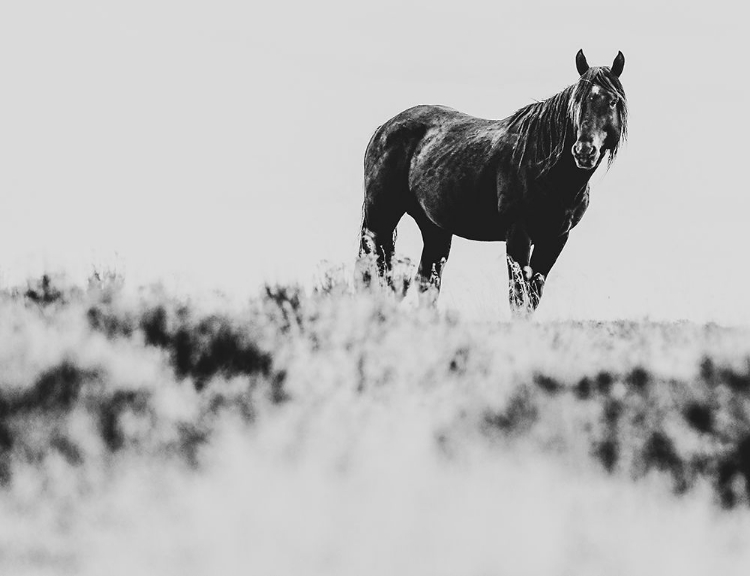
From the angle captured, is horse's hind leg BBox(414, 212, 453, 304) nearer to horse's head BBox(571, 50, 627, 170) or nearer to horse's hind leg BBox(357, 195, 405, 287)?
horse's hind leg BBox(357, 195, 405, 287)

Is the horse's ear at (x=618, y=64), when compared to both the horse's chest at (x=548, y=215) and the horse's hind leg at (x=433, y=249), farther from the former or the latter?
the horse's hind leg at (x=433, y=249)

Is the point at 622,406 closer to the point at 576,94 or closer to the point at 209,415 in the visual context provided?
the point at 209,415

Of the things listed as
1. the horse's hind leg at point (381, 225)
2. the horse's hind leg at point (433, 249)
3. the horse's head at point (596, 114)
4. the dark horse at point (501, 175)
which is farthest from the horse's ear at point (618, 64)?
the horse's hind leg at point (381, 225)

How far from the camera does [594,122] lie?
25.4 ft

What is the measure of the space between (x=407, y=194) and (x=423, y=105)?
119cm

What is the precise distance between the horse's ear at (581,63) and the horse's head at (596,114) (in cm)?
27

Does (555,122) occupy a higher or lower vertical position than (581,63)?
lower

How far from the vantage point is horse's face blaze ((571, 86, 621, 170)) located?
25.4ft

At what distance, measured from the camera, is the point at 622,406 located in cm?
391

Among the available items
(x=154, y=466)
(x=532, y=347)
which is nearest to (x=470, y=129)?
(x=532, y=347)

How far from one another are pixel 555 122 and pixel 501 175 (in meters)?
0.77

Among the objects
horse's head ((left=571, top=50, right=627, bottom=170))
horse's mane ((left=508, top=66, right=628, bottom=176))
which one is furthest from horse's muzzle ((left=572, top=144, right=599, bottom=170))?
horse's mane ((left=508, top=66, right=628, bottom=176))

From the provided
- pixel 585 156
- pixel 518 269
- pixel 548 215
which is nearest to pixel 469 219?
pixel 548 215

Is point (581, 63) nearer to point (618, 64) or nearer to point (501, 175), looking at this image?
point (618, 64)
